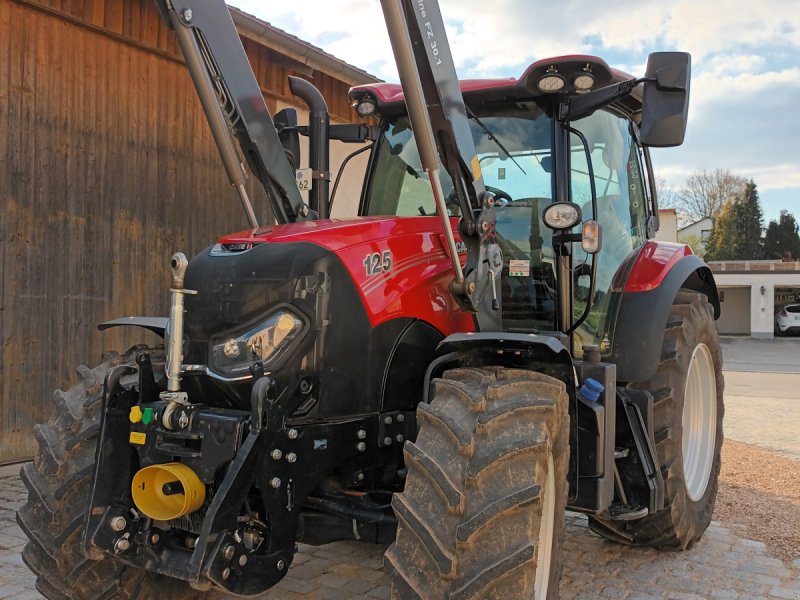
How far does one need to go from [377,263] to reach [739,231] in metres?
55.0

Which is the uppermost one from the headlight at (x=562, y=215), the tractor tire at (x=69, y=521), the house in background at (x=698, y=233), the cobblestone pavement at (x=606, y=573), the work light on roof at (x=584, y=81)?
the house in background at (x=698, y=233)

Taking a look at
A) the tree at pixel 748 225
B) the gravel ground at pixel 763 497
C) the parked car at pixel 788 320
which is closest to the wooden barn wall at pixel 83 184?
the gravel ground at pixel 763 497

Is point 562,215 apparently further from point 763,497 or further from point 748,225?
point 748,225

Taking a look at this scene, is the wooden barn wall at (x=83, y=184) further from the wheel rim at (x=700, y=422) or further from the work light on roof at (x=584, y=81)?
the wheel rim at (x=700, y=422)

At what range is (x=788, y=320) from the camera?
36.3 meters

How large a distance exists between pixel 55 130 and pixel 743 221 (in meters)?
53.8

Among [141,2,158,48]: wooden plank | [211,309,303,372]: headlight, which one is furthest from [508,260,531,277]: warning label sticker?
[141,2,158,48]: wooden plank

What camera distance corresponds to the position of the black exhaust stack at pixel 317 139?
12.5 feet

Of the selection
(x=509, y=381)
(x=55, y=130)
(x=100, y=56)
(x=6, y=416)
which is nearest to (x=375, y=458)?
(x=509, y=381)

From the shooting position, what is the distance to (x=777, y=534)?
4770 mm

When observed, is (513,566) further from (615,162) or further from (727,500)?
(727,500)

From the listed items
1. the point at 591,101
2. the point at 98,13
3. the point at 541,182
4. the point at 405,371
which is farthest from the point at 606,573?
the point at 98,13

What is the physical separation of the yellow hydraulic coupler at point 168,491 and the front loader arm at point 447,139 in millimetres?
1308

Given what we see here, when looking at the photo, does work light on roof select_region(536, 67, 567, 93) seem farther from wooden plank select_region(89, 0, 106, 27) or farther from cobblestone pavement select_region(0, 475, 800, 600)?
wooden plank select_region(89, 0, 106, 27)
